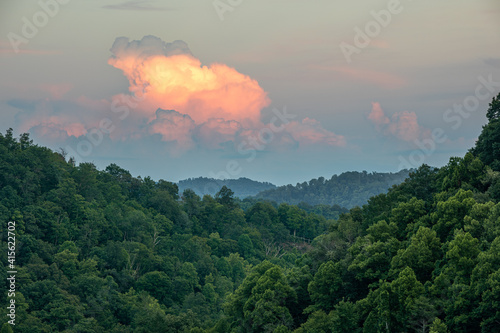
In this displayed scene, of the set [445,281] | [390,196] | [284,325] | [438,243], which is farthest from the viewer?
[390,196]

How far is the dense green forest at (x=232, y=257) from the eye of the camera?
30.9m

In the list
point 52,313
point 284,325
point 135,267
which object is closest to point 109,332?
point 52,313

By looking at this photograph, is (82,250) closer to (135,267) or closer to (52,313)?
(135,267)

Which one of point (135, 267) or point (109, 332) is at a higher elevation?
point (135, 267)

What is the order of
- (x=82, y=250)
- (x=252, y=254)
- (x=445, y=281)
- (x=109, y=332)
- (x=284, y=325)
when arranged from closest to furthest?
(x=445, y=281) < (x=284, y=325) < (x=109, y=332) < (x=82, y=250) < (x=252, y=254)

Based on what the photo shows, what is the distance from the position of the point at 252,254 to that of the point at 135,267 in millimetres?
21487

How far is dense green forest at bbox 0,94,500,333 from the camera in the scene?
3091 centimetres

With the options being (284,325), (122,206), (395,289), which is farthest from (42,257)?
(395,289)

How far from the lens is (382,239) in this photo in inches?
1531

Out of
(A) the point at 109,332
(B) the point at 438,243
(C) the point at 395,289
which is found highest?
(B) the point at 438,243

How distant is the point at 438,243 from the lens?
34.1 metres

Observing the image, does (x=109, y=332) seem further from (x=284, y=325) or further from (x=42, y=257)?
(x=284, y=325)

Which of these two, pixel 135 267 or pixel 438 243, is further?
pixel 135 267

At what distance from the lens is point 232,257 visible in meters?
76.2
